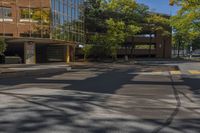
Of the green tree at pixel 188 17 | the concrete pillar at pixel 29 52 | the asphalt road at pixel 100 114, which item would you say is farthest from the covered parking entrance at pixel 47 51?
the asphalt road at pixel 100 114

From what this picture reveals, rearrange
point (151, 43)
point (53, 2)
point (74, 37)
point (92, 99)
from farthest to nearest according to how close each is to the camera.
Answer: point (151, 43) → point (74, 37) → point (53, 2) → point (92, 99)

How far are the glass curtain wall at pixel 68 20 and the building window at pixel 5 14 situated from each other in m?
4.90

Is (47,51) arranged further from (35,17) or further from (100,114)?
(100,114)

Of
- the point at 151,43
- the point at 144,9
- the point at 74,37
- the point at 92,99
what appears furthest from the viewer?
the point at 151,43

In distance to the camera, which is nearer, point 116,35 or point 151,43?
point 116,35

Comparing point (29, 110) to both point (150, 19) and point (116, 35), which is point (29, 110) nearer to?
point (116, 35)

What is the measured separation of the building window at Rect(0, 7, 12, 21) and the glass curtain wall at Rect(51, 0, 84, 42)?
193 inches

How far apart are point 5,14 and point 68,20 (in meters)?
9.73

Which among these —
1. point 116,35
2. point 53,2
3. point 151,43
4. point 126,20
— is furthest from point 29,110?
point 151,43

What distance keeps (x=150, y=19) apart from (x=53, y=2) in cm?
2942

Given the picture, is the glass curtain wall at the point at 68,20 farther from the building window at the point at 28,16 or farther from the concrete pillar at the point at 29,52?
the concrete pillar at the point at 29,52

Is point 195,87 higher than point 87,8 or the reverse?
the reverse

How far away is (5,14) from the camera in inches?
1688

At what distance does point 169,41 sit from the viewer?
80.2 metres
